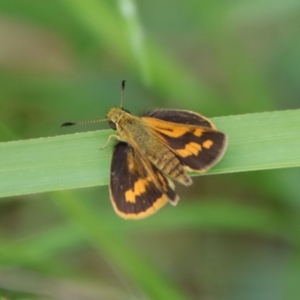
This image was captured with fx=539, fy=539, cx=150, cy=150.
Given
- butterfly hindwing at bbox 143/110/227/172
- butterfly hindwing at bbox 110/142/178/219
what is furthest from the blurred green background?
butterfly hindwing at bbox 143/110/227/172

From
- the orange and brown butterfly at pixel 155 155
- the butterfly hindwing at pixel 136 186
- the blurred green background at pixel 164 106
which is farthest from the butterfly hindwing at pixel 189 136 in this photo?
the blurred green background at pixel 164 106

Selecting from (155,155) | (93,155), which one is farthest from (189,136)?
(93,155)

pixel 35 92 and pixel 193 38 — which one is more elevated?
pixel 193 38

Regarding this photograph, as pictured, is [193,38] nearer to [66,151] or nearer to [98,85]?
[98,85]

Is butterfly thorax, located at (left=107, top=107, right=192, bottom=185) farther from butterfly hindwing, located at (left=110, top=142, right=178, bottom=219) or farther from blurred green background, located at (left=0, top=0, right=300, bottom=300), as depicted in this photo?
blurred green background, located at (left=0, top=0, right=300, bottom=300)

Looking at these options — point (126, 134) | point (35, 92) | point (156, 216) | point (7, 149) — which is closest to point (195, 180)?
point (156, 216)

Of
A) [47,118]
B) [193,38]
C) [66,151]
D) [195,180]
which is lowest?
[66,151]

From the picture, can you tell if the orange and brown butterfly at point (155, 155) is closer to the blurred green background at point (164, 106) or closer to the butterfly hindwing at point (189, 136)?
the butterfly hindwing at point (189, 136)

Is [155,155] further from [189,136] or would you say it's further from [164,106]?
[164,106]
